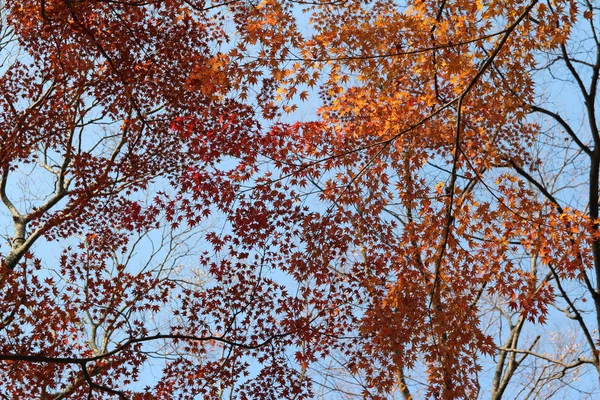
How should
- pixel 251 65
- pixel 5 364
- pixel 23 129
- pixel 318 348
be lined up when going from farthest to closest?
pixel 23 129, pixel 318 348, pixel 5 364, pixel 251 65

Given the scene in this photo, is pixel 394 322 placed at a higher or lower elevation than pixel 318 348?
lower

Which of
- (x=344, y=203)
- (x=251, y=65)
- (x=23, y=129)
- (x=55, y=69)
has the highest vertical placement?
(x=55, y=69)

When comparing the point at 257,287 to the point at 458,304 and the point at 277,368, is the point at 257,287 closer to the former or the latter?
the point at 277,368

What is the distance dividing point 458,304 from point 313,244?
221 centimetres

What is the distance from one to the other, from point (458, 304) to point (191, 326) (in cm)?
489

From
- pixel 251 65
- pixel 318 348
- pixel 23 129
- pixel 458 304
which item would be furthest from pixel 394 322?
pixel 23 129

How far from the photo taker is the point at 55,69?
10641 mm

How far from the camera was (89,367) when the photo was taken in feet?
31.8

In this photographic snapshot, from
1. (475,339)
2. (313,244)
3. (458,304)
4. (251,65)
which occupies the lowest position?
(475,339)

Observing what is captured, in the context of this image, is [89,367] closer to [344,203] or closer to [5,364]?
[5,364]

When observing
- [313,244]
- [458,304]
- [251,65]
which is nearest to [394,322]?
[458,304]

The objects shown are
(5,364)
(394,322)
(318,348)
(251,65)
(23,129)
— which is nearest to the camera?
(251,65)

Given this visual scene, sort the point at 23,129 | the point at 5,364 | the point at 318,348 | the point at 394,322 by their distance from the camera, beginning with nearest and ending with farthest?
the point at 394,322, the point at 5,364, the point at 318,348, the point at 23,129

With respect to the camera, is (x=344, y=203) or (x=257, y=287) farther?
(x=257, y=287)
